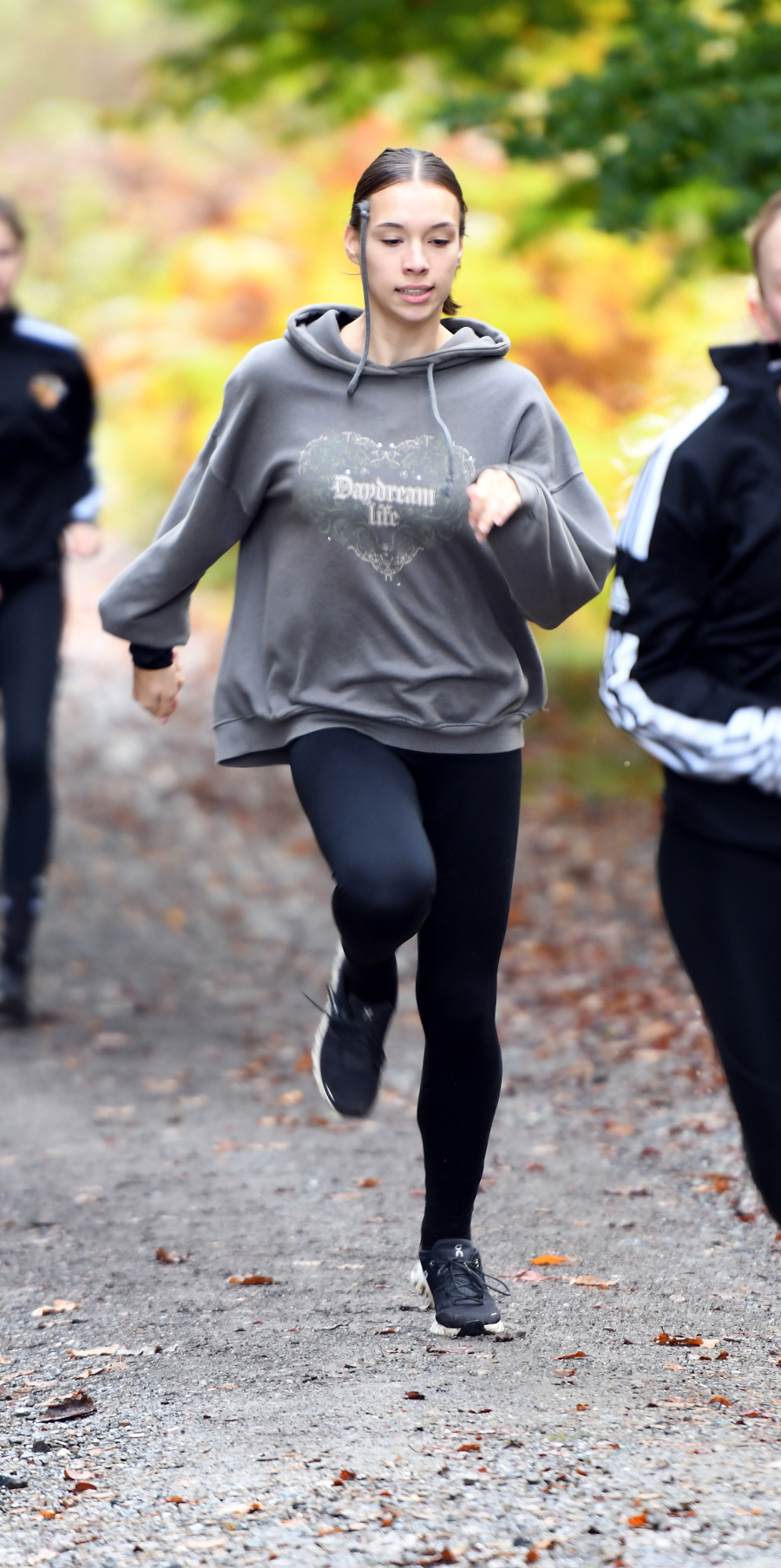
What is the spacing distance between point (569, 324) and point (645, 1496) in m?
11.3

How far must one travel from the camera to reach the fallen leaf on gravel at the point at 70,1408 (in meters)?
3.28

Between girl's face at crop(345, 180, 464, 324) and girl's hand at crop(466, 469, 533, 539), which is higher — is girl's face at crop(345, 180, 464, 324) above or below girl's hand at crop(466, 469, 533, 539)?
above

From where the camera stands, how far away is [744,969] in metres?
2.80

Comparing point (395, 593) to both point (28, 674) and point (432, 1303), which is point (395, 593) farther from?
point (28, 674)

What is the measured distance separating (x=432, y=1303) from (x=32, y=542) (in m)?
3.54

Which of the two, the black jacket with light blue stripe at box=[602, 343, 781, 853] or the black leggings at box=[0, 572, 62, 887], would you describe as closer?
the black jacket with light blue stripe at box=[602, 343, 781, 853]

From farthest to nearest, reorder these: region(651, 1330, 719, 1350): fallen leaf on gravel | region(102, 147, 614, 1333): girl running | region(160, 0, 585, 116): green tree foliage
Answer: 1. region(160, 0, 585, 116): green tree foliage
2. region(651, 1330, 719, 1350): fallen leaf on gravel
3. region(102, 147, 614, 1333): girl running

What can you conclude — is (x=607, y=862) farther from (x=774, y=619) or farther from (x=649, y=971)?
(x=774, y=619)

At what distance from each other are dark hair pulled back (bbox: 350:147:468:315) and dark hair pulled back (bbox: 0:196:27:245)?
2.78 metres

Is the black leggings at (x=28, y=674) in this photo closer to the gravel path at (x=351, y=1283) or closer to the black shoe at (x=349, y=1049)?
the gravel path at (x=351, y=1283)

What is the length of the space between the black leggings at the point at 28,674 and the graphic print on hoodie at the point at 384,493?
10.3 feet

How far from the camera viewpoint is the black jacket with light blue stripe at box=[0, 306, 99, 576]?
6422mm

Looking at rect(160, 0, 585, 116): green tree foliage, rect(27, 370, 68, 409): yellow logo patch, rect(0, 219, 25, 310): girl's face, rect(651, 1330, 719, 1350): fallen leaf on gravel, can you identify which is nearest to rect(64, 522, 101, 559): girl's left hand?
rect(27, 370, 68, 409): yellow logo patch

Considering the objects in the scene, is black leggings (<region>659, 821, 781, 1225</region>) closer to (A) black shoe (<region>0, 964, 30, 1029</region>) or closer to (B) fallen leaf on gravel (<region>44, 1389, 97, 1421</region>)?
(B) fallen leaf on gravel (<region>44, 1389, 97, 1421</region>)
